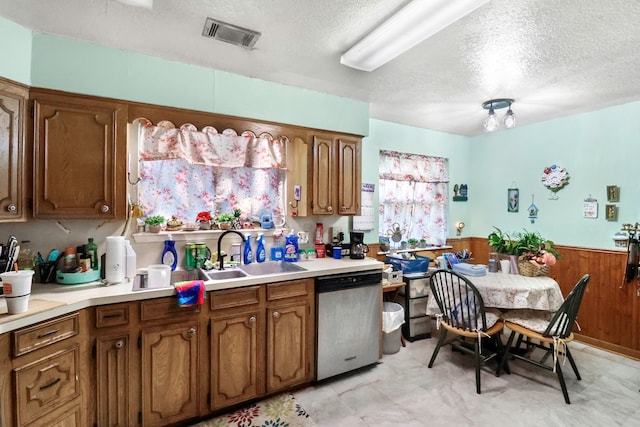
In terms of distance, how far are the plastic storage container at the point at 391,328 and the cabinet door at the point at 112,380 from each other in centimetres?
209

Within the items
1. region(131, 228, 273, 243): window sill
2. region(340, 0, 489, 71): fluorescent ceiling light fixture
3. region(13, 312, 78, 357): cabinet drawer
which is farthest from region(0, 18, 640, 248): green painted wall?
region(13, 312, 78, 357): cabinet drawer

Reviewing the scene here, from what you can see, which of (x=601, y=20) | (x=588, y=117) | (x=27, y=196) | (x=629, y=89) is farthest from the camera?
(x=588, y=117)

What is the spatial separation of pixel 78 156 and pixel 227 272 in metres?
1.27

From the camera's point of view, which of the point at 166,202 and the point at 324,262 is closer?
the point at 166,202

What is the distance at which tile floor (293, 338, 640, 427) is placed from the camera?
6.83ft

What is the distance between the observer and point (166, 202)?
2.55m

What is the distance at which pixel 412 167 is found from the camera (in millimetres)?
4102

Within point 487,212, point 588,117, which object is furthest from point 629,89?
point 487,212

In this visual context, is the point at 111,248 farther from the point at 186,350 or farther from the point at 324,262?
the point at 324,262

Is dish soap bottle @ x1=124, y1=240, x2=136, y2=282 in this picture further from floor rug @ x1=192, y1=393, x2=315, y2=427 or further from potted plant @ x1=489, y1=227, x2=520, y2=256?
potted plant @ x1=489, y1=227, x2=520, y2=256

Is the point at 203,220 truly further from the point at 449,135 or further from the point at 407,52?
the point at 449,135

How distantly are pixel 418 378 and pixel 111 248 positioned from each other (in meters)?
2.56

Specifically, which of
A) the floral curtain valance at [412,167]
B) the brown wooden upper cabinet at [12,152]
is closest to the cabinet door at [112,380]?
the brown wooden upper cabinet at [12,152]

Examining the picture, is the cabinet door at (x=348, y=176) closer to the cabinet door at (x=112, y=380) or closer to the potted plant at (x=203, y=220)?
the potted plant at (x=203, y=220)
